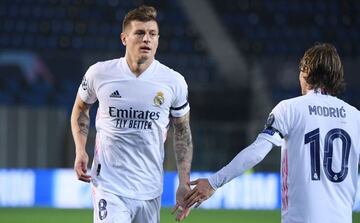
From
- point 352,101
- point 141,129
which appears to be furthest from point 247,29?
point 141,129

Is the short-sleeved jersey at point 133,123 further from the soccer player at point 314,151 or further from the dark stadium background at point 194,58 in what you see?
the dark stadium background at point 194,58

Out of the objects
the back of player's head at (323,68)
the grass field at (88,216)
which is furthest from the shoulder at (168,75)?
the grass field at (88,216)

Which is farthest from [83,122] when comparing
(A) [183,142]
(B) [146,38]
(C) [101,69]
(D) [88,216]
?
(D) [88,216]

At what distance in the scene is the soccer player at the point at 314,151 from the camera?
4.98 m

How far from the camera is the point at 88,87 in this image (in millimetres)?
6477

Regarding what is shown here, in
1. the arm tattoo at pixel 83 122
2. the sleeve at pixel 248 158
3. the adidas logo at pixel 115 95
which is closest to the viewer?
the sleeve at pixel 248 158

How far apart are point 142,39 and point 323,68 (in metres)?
1.61

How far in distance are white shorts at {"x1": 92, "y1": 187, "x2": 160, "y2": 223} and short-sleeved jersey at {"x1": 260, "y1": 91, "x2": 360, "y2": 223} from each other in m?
1.38

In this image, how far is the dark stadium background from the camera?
17156 millimetres

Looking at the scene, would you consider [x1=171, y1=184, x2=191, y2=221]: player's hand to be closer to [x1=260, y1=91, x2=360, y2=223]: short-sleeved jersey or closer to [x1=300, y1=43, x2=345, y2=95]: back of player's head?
[x1=260, y1=91, x2=360, y2=223]: short-sleeved jersey

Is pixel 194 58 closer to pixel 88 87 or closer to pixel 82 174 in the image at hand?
pixel 88 87

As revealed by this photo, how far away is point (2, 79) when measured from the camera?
19281 mm

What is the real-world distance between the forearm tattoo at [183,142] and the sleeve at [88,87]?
60 cm

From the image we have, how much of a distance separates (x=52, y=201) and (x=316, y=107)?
A: 39.7ft
